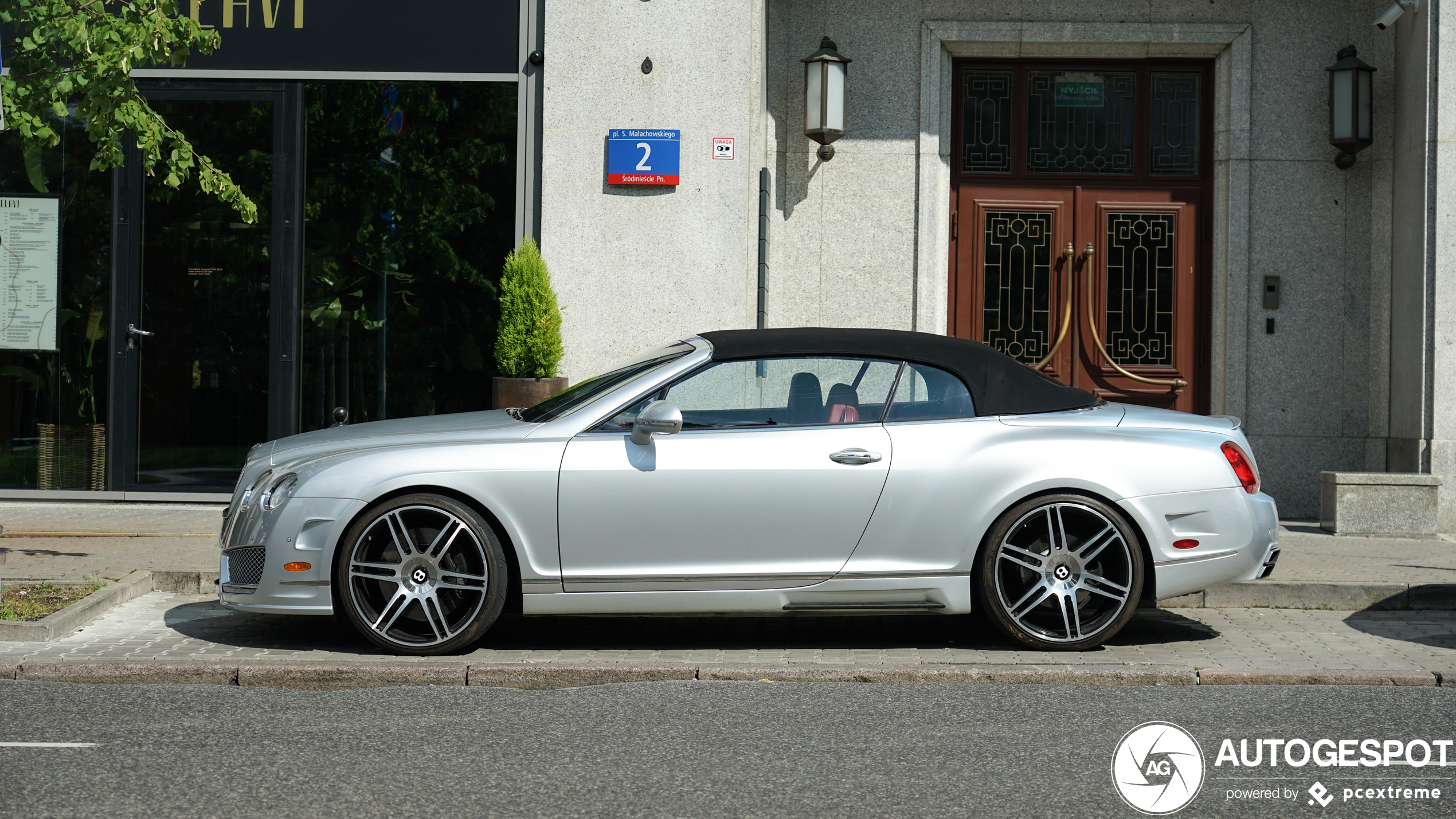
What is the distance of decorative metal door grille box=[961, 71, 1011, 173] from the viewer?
38.0ft

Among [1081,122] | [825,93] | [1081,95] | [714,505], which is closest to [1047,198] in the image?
[1081,122]

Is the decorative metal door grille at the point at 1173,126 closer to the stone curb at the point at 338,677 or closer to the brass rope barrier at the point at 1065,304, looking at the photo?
the brass rope barrier at the point at 1065,304

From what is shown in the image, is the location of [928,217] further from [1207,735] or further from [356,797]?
[356,797]

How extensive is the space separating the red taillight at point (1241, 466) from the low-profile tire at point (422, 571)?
10.7 feet

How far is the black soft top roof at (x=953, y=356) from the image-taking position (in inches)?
249

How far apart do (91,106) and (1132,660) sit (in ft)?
20.2

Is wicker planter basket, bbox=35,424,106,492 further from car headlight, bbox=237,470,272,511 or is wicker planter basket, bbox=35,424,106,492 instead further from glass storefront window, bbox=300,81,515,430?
car headlight, bbox=237,470,272,511

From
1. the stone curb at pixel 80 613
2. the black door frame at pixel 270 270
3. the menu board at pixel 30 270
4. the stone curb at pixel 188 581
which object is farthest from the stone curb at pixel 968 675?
the menu board at pixel 30 270

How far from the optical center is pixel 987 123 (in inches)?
457

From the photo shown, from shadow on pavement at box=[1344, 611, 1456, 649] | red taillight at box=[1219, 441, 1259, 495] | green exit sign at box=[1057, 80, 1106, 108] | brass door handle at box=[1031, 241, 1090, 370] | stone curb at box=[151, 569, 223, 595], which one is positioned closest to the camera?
red taillight at box=[1219, 441, 1259, 495]

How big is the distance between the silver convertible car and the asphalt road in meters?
0.54

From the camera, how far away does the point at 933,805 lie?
13.1 feet

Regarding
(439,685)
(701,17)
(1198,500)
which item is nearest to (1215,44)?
(701,17)

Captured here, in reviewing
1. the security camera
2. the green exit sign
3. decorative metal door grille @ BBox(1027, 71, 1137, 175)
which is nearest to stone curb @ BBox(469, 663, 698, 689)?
decorative metal door grille @ BBox(1027, 71, 1137, 175)
